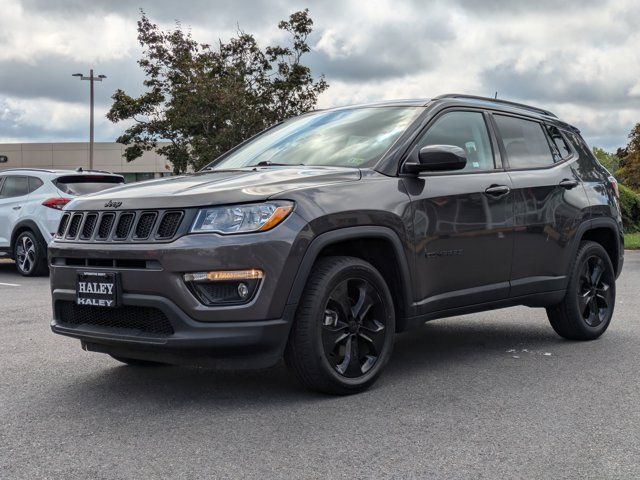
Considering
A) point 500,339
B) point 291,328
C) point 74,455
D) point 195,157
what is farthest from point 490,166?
point 195,157

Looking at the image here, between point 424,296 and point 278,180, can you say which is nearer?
point 278,180

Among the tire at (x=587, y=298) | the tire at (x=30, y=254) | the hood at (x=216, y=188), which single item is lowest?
the tire at (x=30, y=254)

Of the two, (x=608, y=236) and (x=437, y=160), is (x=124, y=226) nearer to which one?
(x=437, y=160)

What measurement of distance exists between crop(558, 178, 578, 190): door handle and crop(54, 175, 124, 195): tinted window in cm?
832

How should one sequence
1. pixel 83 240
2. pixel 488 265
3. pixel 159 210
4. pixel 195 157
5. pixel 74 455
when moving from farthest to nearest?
pixel 195 157
pixel 488 265
pixel 83 240
pixel 159 210
pixel 74 455

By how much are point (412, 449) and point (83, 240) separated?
2231 millimetres

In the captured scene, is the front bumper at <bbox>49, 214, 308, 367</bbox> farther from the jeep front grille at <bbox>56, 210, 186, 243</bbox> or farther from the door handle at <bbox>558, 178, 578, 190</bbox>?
the door handle at <bbox>558, 178, 578, 190</bbox>

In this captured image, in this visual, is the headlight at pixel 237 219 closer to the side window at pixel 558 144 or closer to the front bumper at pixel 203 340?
the front bumper at pixel 203 340

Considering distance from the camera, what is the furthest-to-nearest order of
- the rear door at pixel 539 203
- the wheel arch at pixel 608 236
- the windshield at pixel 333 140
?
1. the wheel arch at pixel 608 236
2. the rear door at pixel 539 203
3. the windshield at pixel 333 140

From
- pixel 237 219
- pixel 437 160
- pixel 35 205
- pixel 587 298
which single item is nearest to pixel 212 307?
pixel 237 219

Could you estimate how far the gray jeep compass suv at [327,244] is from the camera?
4.39m

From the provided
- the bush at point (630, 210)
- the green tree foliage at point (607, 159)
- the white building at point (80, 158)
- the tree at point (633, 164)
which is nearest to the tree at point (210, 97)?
the bush at point (630, 210)

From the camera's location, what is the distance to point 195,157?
27188 mm

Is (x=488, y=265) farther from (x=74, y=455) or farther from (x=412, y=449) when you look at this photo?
(x=74, y=455)
